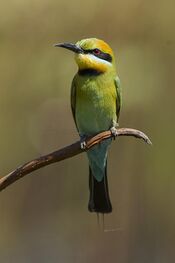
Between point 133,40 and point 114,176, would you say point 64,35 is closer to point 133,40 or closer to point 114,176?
point 133,40

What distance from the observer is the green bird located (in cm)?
256

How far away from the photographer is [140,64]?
3.26 m

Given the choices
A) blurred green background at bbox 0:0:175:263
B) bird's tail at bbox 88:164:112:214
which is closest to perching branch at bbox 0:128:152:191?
bird's tail at bbox 88:164:112:214

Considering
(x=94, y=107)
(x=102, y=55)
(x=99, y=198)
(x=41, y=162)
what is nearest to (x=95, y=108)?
(x=94, y=107)

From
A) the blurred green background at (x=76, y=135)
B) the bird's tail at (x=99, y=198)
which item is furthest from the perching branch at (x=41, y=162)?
the blurred green background at (x=76, y=135)

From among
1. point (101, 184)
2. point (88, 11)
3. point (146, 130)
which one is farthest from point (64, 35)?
point (101, 184)

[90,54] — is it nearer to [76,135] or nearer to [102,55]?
[102,55]

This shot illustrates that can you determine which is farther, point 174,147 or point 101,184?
point 174,147

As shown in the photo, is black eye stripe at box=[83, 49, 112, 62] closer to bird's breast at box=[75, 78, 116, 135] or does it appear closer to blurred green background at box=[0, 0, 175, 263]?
bird's breast at box=[75, 78, 116, 135]

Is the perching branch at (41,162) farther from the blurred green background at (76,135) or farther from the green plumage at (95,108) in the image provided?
the blurred green background at (76,135)

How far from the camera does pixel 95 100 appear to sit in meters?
2.63

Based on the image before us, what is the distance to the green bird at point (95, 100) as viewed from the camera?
101 inches

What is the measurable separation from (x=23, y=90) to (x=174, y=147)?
657 millimetres

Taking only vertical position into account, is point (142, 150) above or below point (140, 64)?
below
